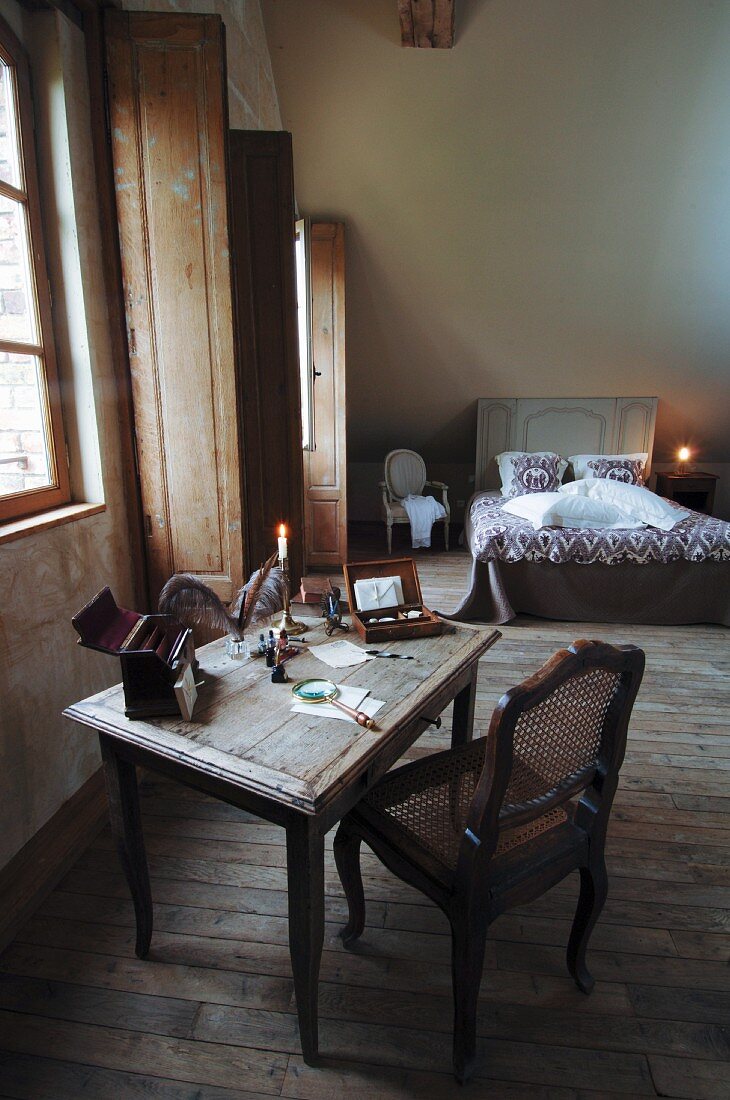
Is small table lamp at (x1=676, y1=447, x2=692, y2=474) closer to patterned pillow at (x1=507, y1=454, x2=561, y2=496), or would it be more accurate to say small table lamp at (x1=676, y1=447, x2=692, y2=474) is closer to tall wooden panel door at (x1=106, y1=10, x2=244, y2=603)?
patterned pillow at (x1=507, y1=454, x2=561, y2=496)

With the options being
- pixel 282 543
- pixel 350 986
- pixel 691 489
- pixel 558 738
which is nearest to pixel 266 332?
pixel 282 543

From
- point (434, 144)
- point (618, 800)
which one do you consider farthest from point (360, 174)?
point (618, 800)

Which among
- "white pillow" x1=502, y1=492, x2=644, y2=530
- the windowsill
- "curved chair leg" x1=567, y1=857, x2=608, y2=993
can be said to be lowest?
"curved chair leg" x1=567, y1=857, x2=608, y2=993

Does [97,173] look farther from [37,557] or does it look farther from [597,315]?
[597,315]

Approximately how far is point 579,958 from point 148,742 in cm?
118

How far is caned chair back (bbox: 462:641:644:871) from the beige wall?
4.58ft

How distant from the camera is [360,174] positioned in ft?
14.5

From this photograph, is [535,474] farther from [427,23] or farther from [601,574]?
[427,23]

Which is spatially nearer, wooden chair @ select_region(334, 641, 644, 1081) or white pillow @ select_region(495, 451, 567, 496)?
wooden chair @ select_region(334, 641, 644, 1081)

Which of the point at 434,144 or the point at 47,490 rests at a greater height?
the point at 434,144

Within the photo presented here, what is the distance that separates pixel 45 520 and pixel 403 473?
440 centimetres

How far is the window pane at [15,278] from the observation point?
196cm

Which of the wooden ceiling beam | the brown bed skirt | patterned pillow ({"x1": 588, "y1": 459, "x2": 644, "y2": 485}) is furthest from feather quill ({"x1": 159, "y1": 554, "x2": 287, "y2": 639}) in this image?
patterned pillow ({"x1": 588, "y1": 459, "x2": 644, "y2": 485})

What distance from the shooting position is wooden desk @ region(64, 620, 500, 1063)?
4.01 ft
